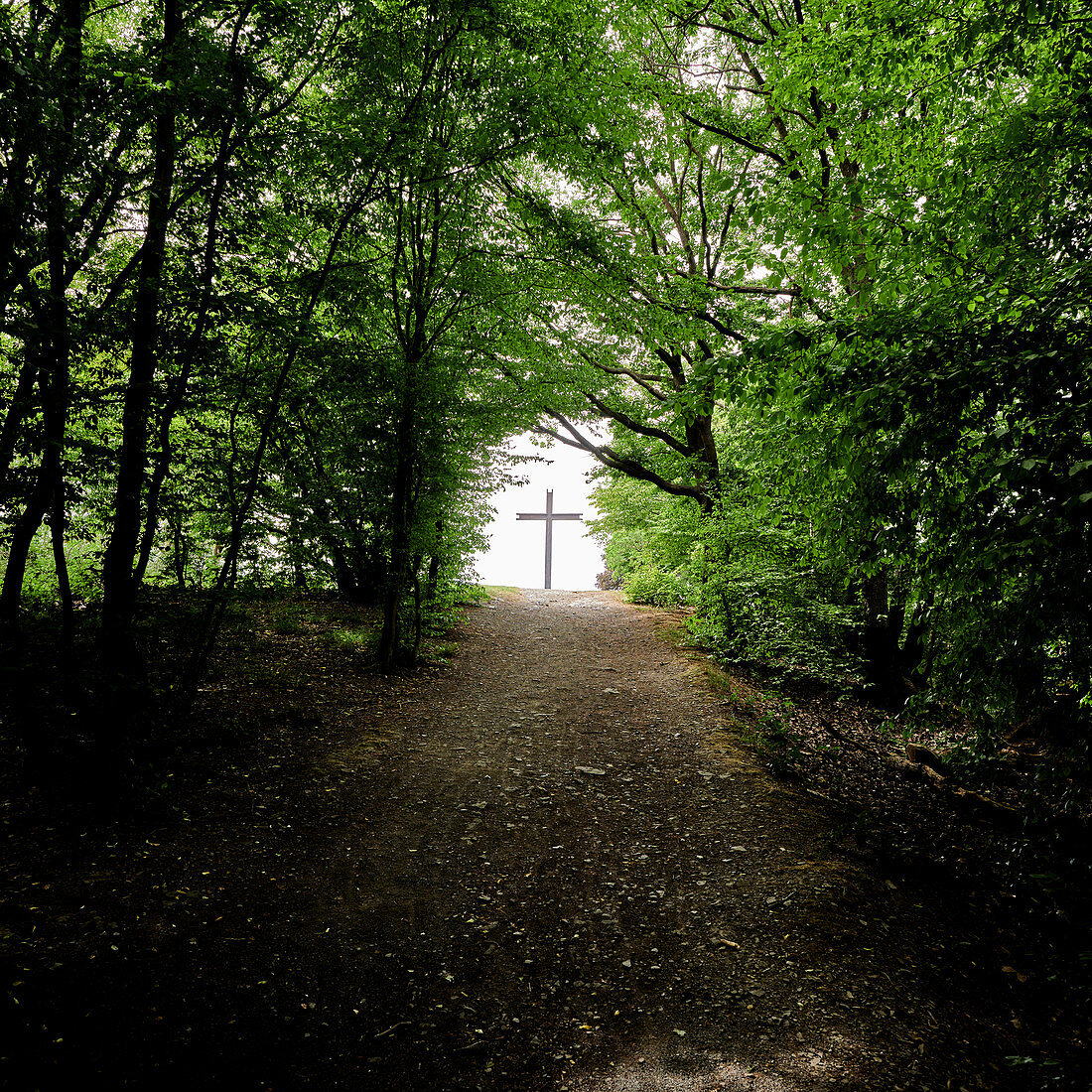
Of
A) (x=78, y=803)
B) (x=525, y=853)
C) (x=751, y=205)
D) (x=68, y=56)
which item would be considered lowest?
(x=525, y=853)

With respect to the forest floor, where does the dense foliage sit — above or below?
above

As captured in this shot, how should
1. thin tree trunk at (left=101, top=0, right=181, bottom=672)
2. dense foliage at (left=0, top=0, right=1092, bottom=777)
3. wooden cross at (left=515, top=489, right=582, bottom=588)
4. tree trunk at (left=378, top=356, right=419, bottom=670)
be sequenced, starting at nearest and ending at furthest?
1. dense foliage at (left=0, top=0, right=1092, bottom=777)
2. thin tree trunk at (left=101, top=0, right=181, bottom=672)
3. tree trunk at (left=378, top=356, right=419, bottom=670)
4. wooden cross at (left=515, top=489, right=582, bottom=588)

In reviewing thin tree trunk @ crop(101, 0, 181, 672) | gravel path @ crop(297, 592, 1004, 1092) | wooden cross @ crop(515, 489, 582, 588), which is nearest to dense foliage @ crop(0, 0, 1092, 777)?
thin tree trunk @ crop(101, 0, 181, 672)

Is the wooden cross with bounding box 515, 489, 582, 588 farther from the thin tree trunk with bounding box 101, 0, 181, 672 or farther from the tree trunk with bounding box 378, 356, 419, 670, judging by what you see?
the thin tree trunk with bounding box 101, 0, 181, 672

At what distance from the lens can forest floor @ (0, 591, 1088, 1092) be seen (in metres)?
2.70

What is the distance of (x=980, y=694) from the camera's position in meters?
3.71

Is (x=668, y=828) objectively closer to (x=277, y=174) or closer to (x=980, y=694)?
(x=980, y=694)

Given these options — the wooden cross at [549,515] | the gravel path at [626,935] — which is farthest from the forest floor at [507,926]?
the wooden cross at [549,515]

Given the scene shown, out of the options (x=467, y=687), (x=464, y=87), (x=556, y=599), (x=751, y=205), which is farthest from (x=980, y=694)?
(x=556, y=599)

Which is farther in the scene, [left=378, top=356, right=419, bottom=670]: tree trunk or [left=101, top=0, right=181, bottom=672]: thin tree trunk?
[left=378, top=356, right=419, bottom=670]: tree trunk

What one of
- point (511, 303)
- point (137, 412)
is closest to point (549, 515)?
point (511, 303)

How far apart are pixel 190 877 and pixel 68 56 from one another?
5.29 meters

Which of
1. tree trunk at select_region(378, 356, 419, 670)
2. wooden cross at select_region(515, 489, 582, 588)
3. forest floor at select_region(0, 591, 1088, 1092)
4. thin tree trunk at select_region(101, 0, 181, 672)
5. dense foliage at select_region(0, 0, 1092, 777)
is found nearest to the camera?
forest floor at select_region(0, 591, 1088, 1092)

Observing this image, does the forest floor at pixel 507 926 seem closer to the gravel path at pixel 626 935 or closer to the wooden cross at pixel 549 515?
the gravel path at pixel 626 935
